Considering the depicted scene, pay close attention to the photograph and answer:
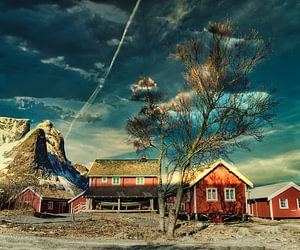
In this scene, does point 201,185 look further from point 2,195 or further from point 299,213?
point 2,195

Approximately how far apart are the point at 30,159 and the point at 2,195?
12289cm

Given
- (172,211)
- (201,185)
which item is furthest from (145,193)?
(172,211)

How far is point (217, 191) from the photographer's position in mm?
37312

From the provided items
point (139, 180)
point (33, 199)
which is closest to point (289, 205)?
point (139, 180)

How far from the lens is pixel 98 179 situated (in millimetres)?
50375

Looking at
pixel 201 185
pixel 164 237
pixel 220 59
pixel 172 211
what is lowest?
pixel 164 237

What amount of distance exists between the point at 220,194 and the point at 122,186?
1768cm

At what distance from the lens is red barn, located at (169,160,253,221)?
1441 inches

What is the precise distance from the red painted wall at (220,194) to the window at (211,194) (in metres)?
0.33

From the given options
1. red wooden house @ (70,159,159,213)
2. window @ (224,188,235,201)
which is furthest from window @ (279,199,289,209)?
red wooden house @ (70,159,159,213)

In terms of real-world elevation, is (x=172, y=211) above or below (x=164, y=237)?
above

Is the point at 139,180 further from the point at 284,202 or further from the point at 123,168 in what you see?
the point at 284,202

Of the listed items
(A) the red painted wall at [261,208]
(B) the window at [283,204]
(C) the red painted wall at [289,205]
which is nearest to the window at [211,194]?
(A) the red painted wall at [261,208]

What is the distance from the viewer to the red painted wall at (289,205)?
38312 millimetres
